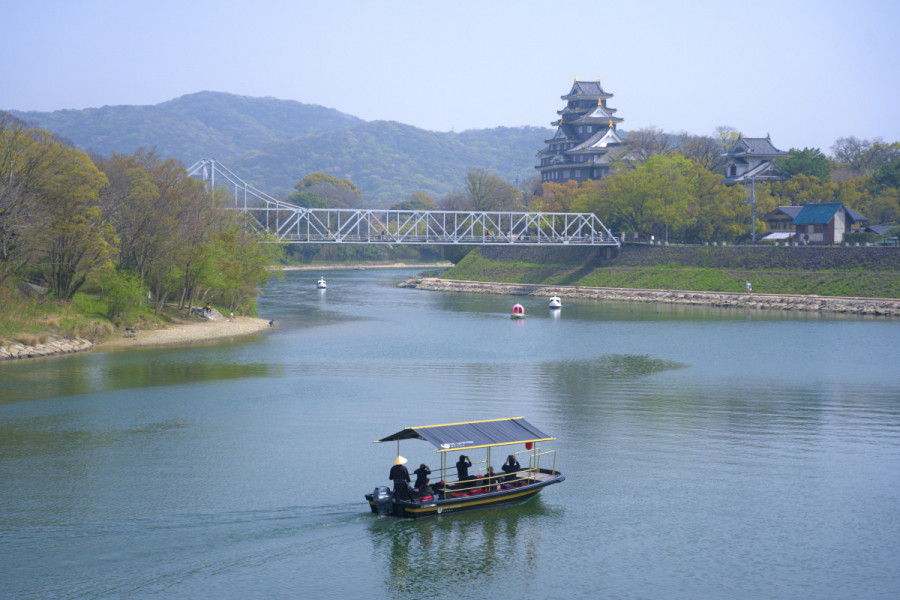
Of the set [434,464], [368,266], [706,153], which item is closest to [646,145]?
[706,153]

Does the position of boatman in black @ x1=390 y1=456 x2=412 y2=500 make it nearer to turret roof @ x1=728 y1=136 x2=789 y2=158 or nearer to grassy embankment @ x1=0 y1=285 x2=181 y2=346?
grassy embankment @ x1=0 y1=285 x2=181 y2=346

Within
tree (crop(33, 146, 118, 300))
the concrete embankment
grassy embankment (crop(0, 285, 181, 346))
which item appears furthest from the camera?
the concrete embankment

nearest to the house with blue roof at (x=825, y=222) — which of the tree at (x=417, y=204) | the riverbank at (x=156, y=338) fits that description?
the riverbank at (x=156, y=338)

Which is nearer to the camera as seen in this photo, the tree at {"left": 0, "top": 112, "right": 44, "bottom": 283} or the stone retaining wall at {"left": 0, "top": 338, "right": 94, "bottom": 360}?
the stone retaining wall at {"left": 0, "top": 338, "right": 94, "bottom": 360}

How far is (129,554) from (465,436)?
344 inches

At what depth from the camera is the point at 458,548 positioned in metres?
19.4

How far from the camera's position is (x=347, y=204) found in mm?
182875

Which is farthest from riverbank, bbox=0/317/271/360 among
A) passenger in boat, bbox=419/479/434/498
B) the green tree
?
passenger in boat, bbox=419/479/434/498

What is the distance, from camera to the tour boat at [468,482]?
20.7m

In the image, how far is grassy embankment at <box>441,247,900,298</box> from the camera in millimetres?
73125

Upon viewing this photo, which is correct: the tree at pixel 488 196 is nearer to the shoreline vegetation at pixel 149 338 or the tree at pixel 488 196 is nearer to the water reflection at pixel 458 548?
the shoreline vegetation at pixel 149 338

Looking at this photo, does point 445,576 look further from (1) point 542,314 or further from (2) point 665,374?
(1) point 542,314

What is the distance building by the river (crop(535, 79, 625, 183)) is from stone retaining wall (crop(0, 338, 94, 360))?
95.5 meters

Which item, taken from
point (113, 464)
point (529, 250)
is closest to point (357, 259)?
point (529, 250)
